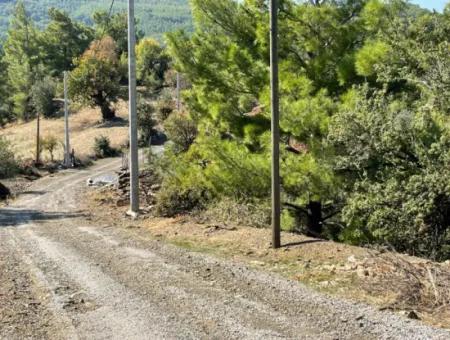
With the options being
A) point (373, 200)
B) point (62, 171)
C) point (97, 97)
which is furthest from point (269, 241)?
point (97, 97)

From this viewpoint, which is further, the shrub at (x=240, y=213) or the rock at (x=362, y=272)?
the shrub at (x=240, y=213)

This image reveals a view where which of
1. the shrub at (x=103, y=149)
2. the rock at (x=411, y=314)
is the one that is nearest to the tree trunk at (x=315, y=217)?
the rock at (x=411, y=314)

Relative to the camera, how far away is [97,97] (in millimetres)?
56562

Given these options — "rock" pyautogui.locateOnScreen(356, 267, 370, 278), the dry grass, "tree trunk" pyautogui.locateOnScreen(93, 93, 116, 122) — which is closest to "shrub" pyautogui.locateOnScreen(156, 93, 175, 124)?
the dry grass

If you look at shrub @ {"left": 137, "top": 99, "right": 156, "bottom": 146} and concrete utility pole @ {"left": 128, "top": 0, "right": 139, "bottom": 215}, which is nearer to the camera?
concrete utility pole @ {"left": 128, "top": 0, "right": 139, "bottom": 215}

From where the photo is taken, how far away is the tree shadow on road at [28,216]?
59.1ft

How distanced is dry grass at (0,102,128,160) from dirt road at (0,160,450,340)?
121ft

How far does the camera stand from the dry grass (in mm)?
49281

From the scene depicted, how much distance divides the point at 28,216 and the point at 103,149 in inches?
1094

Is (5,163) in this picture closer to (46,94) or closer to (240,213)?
(240,213)

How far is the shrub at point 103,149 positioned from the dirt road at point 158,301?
3525 centimetres

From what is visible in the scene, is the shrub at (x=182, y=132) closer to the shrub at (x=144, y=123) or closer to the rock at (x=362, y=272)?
the shrub at (x=144, y=123)

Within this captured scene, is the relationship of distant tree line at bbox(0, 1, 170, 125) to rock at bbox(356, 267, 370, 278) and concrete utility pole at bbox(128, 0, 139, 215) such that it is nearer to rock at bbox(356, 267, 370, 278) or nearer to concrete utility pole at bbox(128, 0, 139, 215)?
concrete utility pole at bbox(128, 0, 139, 215)

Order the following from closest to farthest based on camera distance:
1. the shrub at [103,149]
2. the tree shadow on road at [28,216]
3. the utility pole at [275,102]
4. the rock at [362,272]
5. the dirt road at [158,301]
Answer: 1. the dirt road at [158,301]
2. the rock at [362,272]
3. the utility pole at [275,102]
4. the tree shadow on road at [28,216]
5. the shrub at [103,149]
